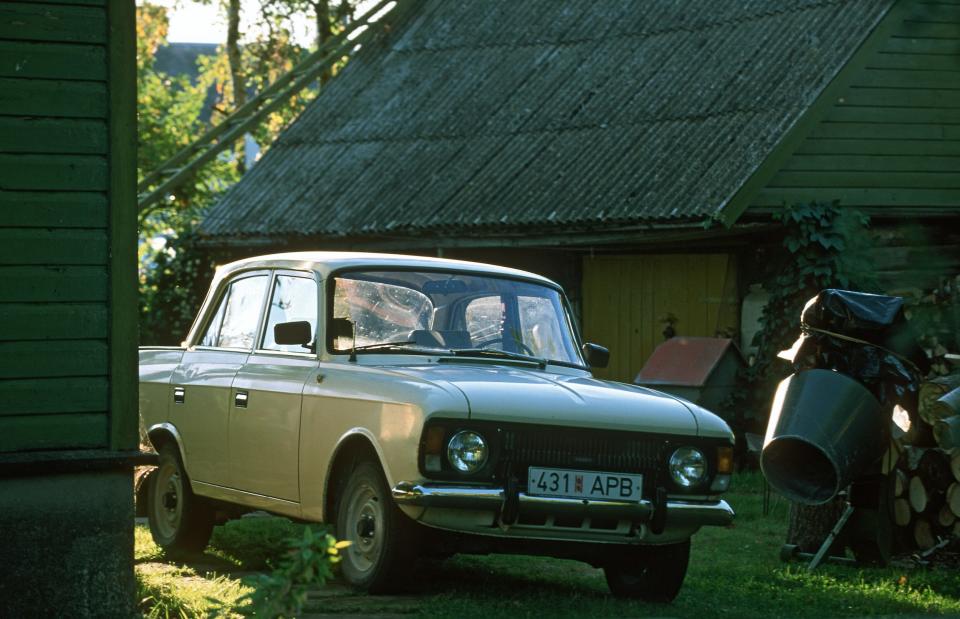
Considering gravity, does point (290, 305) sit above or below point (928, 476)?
above

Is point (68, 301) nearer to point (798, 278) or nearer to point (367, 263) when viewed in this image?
point (367, 263)

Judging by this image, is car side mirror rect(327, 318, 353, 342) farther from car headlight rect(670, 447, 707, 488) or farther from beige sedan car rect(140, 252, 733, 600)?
car headlight rect(670, 447, 707, 488)

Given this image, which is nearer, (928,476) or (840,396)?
(840,396)

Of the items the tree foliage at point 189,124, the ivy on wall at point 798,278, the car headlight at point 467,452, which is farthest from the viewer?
the tree foliage at point 189,124

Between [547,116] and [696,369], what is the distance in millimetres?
5150

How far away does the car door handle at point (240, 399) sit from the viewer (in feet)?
28.2

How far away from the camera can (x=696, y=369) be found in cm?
1508

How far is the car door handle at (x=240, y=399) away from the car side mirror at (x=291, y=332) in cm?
59

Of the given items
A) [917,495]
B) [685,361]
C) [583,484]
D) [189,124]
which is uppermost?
[189,124]

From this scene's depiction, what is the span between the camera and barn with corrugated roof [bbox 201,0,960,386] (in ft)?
52.4

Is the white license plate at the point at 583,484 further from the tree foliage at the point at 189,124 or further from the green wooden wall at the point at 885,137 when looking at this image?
the tree foliage at the point at 189,124

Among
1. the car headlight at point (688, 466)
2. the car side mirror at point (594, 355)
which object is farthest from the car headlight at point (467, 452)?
the car side mirror at point (594, 355)

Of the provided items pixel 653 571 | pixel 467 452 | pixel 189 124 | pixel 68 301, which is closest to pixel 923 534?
pixel 653 571

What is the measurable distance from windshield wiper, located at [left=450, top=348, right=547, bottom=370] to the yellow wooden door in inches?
317
